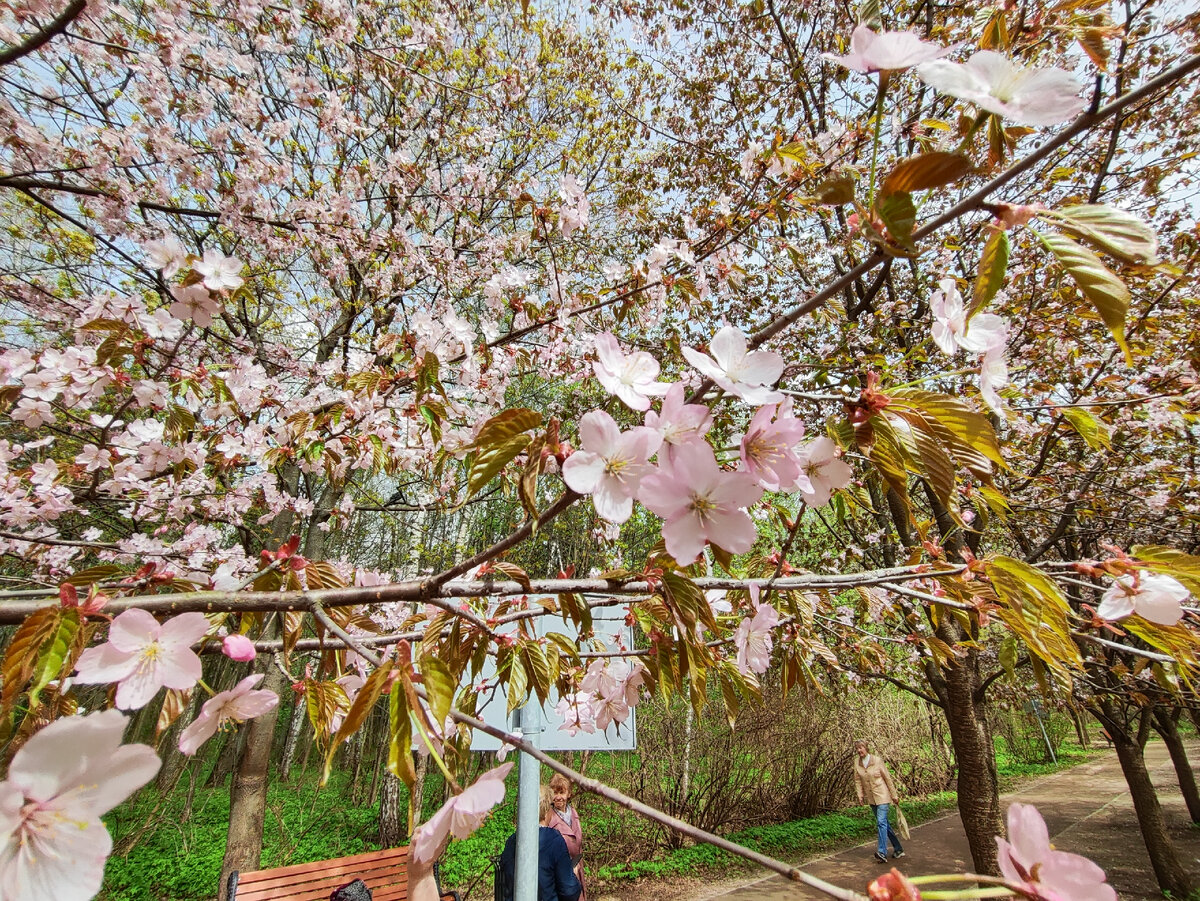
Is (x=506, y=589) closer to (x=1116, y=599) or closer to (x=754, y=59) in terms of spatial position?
(x=1116, y=599)

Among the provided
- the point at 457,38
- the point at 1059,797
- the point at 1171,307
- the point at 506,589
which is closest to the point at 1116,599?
the point at 506,589

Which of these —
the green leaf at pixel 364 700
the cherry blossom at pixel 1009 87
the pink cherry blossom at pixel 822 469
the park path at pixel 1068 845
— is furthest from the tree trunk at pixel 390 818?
the cherry blossom at pixel 1009 87

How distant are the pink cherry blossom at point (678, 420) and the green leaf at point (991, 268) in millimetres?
304

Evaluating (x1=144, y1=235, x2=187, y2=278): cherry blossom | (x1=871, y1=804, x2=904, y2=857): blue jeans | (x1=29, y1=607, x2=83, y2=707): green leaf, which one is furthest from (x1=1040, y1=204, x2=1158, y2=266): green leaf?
(x1=871, y1=804, x2=904, y2=857): blue jeans

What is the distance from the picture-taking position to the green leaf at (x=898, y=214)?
1.72 ft

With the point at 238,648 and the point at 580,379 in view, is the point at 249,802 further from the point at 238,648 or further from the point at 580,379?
the point at 238,648

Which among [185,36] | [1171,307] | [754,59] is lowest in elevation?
[1171,307]

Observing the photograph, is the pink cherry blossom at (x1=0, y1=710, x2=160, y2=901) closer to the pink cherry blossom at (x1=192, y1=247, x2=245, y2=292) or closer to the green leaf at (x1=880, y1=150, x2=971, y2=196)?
the green leaf at (x1=880, y1=150, x2=971, y2=196)

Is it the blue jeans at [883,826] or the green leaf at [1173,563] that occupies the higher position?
the green leaf at [1173,563]

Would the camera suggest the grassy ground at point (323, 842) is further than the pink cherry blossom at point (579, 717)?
Yes

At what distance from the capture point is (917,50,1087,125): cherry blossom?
0.57 m

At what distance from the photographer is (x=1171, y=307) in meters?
4.48

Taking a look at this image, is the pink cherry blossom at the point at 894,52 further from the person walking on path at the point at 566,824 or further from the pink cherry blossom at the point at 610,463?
the person walking on path at the point at 566,824

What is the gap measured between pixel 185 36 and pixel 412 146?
8.71 feet
